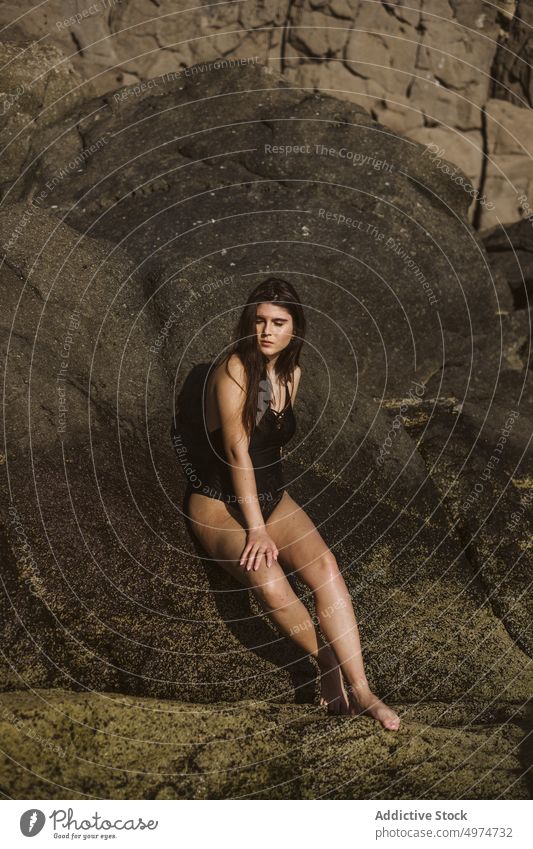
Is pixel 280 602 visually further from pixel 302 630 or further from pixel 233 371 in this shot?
pixel 233 371

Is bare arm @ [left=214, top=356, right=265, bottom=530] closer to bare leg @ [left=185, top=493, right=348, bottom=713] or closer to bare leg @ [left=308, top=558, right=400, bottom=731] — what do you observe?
bare leg @ [left=185, top=493, right=348, bottom=713]

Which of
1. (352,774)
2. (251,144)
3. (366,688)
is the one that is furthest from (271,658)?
(251,144)

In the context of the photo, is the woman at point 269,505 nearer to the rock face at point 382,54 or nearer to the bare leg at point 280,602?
the bare leg at point 280,602

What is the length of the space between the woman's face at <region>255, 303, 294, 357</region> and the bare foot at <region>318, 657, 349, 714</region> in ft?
4.10

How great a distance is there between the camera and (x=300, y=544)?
3.68m

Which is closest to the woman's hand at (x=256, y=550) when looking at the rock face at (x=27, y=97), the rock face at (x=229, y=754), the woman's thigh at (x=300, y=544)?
the woman's thigh at (x=300, y=544)

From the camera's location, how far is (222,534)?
3686 millimetres

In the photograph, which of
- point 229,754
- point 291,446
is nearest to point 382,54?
point 291,446

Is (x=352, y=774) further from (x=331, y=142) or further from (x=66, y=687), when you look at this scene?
(x=331, y=142)

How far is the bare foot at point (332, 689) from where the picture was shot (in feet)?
11.5

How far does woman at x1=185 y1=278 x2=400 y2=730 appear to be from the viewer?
11.5ft

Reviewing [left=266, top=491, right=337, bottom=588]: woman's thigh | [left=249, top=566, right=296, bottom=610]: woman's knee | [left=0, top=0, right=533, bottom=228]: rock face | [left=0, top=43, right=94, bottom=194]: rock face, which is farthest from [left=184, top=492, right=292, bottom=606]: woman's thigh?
[left=0, top=0, right=533, bottom=228]: rock face

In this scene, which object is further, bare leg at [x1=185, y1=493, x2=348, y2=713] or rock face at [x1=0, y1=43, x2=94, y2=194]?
rock face at [x1=0, y1=43, x2=94, y2=194]
